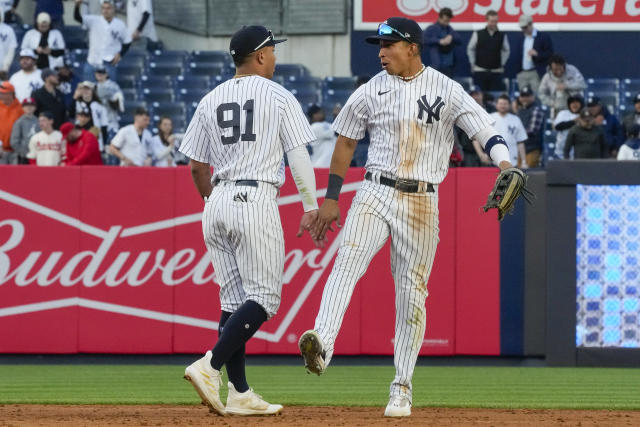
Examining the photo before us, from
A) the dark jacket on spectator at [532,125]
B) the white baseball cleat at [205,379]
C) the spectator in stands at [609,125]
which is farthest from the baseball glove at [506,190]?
the dark jacket on spectator at [532,125]

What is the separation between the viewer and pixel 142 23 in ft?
62.6

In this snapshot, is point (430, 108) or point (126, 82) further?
point (126, 82)

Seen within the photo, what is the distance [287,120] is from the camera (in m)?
6.28

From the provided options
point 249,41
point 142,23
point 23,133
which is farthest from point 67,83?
point 249,41

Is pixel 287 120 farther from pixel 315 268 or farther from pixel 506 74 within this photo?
pixel 506 74

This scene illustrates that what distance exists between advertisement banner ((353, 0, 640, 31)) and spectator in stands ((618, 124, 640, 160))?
5024 mm

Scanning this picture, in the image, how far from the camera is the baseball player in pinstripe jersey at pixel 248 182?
6199mm

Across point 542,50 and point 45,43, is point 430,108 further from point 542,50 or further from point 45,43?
point 45,43

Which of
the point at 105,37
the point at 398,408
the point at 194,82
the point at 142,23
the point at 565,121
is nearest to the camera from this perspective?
the point at 398,408

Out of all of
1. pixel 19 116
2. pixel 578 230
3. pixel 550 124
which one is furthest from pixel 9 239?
pixel 550 124

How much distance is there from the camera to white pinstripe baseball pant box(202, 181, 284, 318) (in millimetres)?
6203

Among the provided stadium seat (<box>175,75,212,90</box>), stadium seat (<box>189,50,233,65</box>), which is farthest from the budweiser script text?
stadium seat (<box>189,50,233,65</box>)

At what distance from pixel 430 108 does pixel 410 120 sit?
0.37ft

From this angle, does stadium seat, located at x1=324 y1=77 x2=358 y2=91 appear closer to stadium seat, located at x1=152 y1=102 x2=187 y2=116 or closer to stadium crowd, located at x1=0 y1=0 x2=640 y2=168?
stadium crowd, located at x1=0 y1=0 x2=640 y2=168
